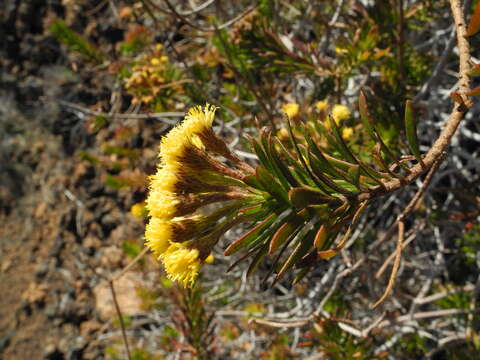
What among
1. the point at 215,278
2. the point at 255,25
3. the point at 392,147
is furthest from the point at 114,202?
the point at 392,147

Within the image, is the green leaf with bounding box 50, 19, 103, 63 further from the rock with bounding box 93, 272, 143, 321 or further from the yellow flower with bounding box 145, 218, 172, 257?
the rock with bounding box 93, 272, 143, 321

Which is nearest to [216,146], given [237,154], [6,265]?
[237,154]

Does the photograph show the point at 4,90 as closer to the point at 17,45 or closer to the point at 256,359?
the point at 17,45

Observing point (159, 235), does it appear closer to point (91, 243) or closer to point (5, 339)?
point (91, 243)

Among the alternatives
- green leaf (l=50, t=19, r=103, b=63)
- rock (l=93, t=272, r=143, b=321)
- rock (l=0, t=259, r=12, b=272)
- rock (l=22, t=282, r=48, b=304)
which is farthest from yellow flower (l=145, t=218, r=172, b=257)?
rock (l=0, t=259, r=12, b=272)

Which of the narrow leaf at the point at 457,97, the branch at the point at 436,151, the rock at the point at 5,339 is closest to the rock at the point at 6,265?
the rock at the point at 5,339

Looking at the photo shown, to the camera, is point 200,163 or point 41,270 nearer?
point 200,163

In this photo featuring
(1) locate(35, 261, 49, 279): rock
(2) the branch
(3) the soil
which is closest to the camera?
(2) the branch
